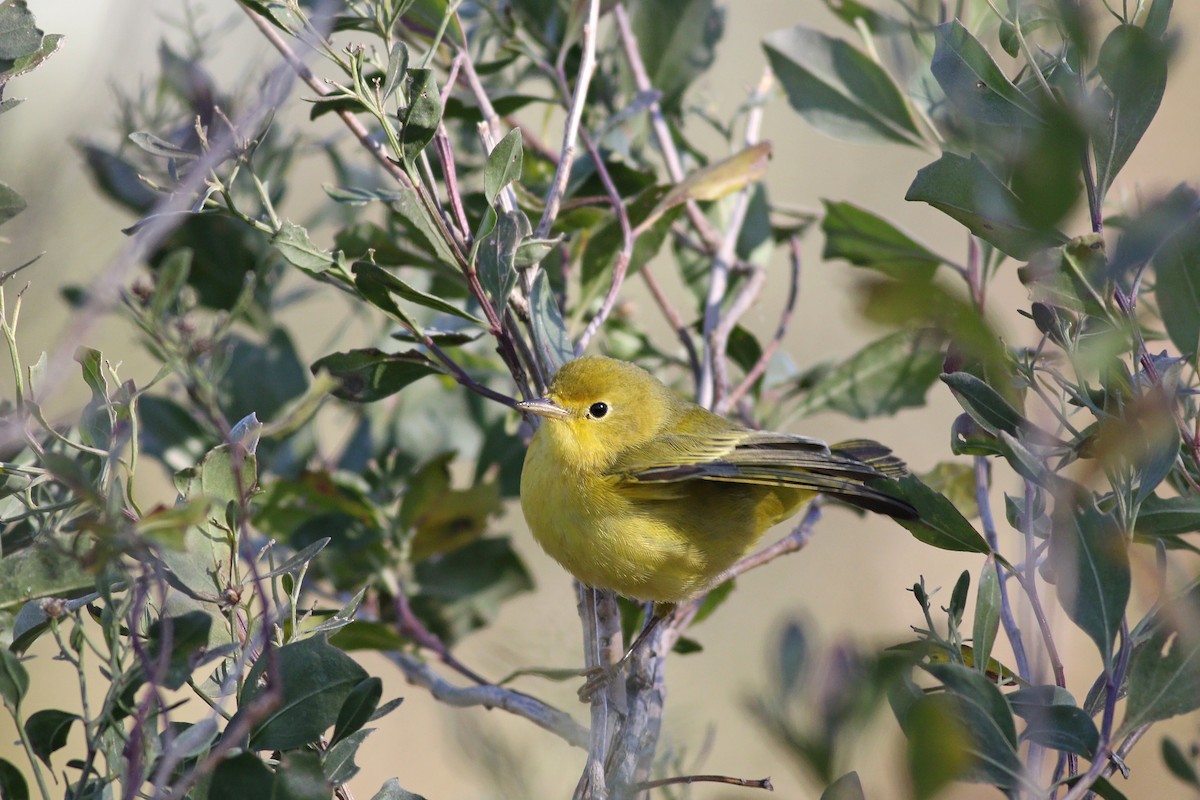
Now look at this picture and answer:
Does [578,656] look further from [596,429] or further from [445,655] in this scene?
[596,429]

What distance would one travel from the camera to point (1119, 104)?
1.44 metres

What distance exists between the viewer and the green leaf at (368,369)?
81.5 inches

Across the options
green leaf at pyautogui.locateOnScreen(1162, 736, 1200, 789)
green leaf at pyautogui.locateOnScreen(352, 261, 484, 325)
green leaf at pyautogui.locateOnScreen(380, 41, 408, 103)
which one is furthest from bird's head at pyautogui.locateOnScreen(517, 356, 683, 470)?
green leaf at pyautogui.locateOnScreen(1162, 736, 1200, 789)

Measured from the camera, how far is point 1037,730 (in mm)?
1271

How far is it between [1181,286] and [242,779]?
52.7 inches

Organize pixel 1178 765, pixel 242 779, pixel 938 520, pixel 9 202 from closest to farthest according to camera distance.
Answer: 1. pixel 242 779
2. pixel 1178 765
3. pixel 938 520
4. pixel 9 202

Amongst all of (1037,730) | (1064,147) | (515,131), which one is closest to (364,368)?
(515,131)

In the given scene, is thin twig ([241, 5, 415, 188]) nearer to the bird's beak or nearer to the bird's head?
the bird's beak

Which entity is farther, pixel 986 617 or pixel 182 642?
pixel 986 617

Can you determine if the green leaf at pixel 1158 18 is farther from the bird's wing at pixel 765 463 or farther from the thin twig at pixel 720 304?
the thin twig at pixel 720 304

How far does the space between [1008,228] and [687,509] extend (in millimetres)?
1402

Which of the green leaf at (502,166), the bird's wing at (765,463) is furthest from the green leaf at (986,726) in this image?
the green leaf at (502,166)

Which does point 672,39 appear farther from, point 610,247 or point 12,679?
point 12,679

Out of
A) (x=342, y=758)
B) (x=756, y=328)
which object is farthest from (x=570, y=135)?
(x=756, y=328)
